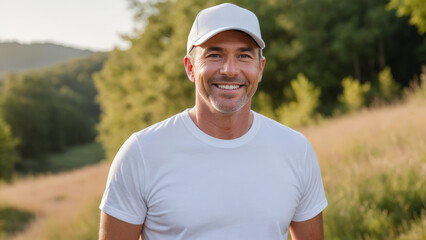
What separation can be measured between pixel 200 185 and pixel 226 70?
0.56 meters

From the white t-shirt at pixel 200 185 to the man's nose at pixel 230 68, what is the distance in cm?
31

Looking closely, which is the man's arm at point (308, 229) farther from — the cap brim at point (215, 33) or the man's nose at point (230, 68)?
the cap brim at point (215, 33)

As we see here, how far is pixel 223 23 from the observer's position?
2.02 meters

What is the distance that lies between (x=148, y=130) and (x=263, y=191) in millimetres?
628

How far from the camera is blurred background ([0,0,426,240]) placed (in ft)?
17.1

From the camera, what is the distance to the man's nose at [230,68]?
2039 mm

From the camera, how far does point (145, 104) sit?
30.2 m

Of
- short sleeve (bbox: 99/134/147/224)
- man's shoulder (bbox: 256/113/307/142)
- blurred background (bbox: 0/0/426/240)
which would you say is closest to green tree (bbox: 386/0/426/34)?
blurred background (bbox: 0/0/426/240)

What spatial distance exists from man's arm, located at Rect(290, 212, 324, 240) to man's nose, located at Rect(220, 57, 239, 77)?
87 cm

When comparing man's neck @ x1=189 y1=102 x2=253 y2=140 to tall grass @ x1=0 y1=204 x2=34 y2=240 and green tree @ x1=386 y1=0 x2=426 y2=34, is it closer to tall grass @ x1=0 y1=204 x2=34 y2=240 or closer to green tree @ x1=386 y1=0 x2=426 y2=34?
green tree @ x1=386 y1=0 x2=426 y2=34

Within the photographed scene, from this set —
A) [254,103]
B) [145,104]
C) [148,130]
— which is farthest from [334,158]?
[145,104]

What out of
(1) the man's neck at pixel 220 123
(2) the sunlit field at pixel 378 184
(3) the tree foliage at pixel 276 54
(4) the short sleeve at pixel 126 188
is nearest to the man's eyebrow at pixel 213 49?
(1) the man's neck at pixel 220 123

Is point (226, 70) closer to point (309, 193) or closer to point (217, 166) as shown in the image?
point (217, 166)

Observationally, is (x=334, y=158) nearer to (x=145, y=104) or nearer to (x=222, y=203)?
(x=222, y=203)
